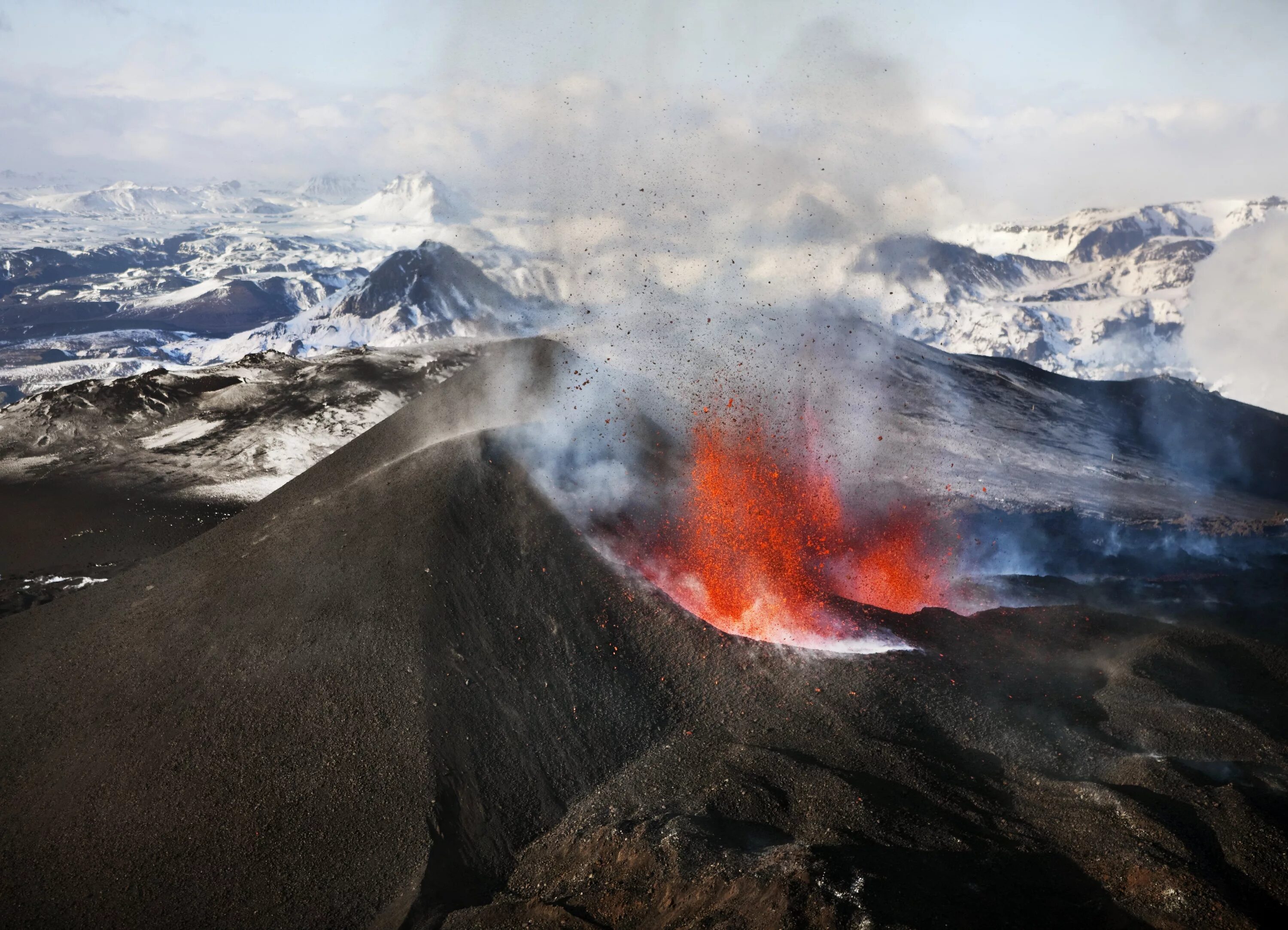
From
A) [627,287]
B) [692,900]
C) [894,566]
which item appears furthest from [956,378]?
[692,900]

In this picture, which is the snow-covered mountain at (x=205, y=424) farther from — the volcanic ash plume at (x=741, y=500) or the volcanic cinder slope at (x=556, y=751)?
the volcanic cinder slope at (x=556, y=751)

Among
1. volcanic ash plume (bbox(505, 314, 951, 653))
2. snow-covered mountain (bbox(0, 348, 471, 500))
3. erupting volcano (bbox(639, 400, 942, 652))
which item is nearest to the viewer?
erupting volcano (bbox(639, 400, 942, 652))

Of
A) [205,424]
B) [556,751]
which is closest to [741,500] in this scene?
[556,751]

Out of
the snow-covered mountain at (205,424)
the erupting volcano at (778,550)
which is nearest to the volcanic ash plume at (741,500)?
the erupting volcano at (778,550)

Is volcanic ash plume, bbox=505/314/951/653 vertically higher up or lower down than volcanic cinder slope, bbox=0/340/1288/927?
higher up

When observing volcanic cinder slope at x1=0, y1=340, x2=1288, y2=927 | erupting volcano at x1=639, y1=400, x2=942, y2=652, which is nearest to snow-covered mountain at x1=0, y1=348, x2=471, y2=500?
volcanic cinder slope at x1=0, y1=340, x2=1288, y2=927

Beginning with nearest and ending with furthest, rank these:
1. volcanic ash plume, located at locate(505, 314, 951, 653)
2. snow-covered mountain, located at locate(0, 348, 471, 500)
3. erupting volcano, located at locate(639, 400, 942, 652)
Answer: erupting volcano, located at locate(639, 400, 942, 652) < volcanic ash plume, located at locate(505, 314, 951, 653) < snow-covered mountain, located at locate(0, 348, 471, 500)

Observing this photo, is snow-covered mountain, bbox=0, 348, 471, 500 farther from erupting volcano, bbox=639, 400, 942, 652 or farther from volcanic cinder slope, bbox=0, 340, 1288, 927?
erupting volcano, bbox=639, 400, 942, 652
